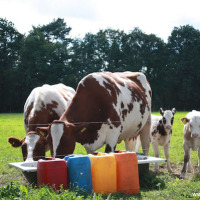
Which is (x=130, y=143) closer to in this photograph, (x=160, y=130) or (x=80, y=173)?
(x=160, y=130)

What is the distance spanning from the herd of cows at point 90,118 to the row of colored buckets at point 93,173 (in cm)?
78

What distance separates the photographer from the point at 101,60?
188 feet

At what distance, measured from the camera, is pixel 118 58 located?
2242 inches

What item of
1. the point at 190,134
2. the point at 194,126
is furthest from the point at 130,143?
the point at 194,126

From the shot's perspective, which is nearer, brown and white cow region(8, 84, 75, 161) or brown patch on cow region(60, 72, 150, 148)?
brown and white cow region(8, 84, 75, 161)

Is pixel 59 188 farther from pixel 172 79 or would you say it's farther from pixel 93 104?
pixel 172 79

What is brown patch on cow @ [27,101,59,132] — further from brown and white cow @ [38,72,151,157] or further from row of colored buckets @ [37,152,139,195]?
row of colored buckets @ [37,152,139,195]

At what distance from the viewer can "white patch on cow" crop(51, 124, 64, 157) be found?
6180 millimetres

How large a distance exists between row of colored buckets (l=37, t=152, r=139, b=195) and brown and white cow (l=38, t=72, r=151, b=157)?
68cm

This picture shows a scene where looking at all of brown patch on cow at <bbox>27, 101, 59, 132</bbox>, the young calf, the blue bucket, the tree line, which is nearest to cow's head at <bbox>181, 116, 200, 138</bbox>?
the young calf

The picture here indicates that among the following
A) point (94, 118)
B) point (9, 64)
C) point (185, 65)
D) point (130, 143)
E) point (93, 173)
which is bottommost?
point (130, 143)

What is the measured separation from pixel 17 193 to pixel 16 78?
Answer: 45.7 meters

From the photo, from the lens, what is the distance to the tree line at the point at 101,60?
1943 inches

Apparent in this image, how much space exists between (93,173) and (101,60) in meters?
52.3
